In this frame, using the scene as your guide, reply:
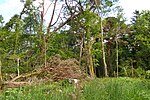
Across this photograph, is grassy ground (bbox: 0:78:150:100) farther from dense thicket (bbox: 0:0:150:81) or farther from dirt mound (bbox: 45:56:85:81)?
dense thicket (bbox: 0:0:150:81)

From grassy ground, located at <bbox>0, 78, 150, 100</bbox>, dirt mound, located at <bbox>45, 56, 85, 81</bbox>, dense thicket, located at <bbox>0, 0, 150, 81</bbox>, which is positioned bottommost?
grassy ground, located at <bbox>0, 78, 150, 100</bbox>

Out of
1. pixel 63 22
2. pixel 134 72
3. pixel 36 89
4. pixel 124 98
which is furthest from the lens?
pixel 134 72

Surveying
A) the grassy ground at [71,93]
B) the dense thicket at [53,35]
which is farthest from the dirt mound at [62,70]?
the dense thicket at [53,35]

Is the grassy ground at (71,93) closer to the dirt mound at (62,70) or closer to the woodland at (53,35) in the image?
the dirt mound at (62,70)

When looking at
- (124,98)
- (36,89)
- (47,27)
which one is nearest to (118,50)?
(47,27)

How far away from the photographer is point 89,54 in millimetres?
24422

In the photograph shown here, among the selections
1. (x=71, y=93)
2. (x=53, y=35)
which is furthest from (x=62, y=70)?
(x=53, y=35)

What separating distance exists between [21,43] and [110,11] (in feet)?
21.9

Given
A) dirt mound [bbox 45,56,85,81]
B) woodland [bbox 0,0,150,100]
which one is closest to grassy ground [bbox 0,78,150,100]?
dirt mound [bbox 45,56,85,81]

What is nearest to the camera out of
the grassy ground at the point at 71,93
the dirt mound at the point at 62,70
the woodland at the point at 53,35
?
the grassy ground at the point at 71,93

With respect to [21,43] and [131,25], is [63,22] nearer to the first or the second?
[21,43]

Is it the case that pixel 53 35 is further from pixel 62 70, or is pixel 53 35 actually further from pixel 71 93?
pixel 71 93

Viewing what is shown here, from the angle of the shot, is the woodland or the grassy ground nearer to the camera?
the grassy ground

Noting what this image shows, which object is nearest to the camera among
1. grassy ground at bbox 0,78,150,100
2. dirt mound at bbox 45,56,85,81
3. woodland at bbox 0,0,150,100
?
grassy ground at bbox 0,78,150,100
